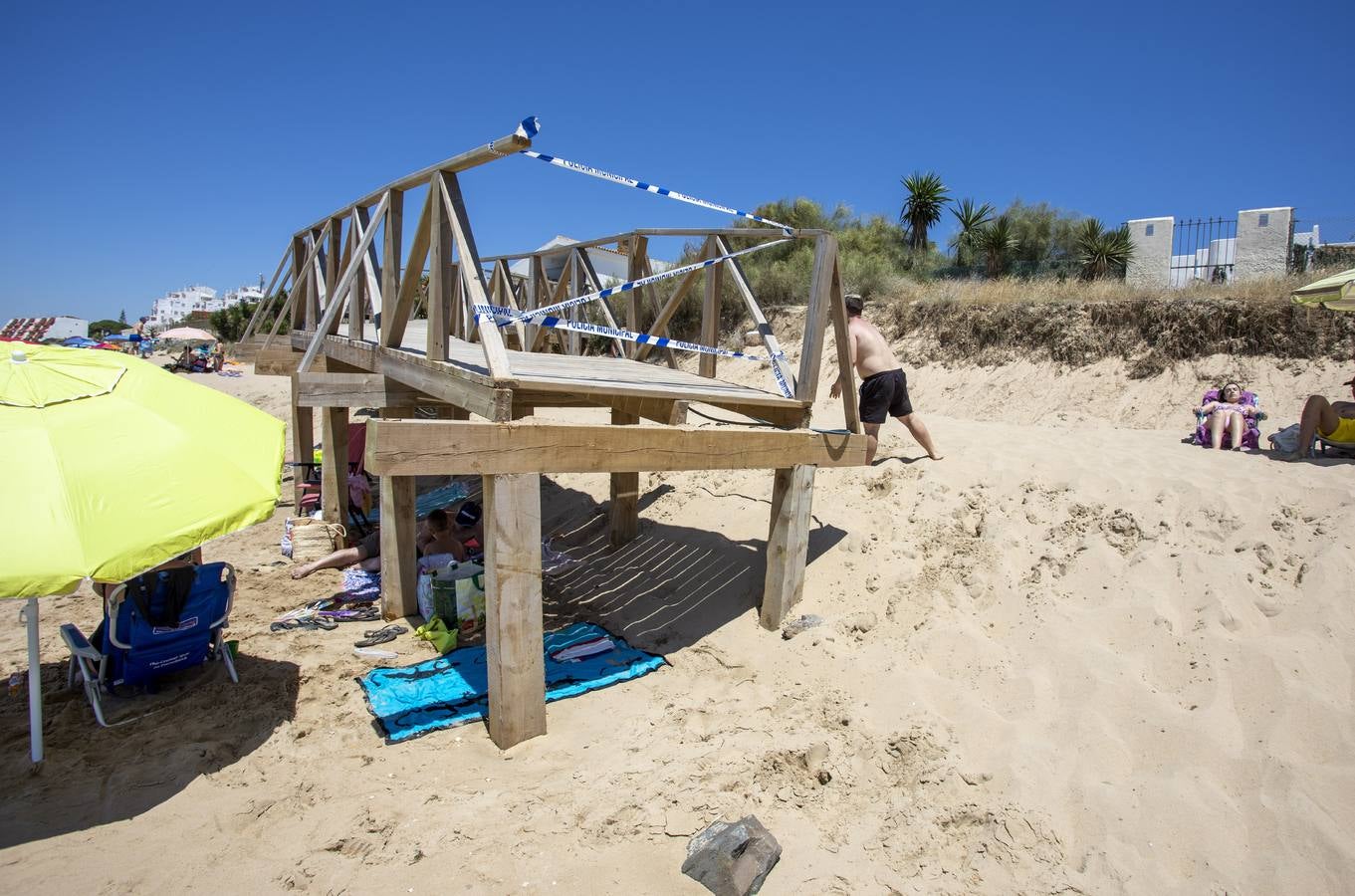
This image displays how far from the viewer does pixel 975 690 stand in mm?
3680

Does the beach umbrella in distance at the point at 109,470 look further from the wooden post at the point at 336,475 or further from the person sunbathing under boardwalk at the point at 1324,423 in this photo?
the person sunbathing under boardwalk at the point at 1324,423

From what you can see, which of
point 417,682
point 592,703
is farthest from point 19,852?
point 592,703

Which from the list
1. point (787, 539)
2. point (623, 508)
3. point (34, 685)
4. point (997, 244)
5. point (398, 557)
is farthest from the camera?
point (997, 244)

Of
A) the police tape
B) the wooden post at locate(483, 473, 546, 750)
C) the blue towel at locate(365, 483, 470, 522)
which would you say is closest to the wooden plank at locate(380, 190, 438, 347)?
the police tape

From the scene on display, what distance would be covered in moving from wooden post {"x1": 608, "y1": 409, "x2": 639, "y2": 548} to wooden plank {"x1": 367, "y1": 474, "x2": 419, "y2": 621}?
6.04 feet

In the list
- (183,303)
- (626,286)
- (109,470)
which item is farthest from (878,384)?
(183,303)

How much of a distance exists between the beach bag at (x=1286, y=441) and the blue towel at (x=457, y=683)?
4876 mm

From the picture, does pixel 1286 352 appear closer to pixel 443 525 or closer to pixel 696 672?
pixel 696 672

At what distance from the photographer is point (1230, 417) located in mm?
5762

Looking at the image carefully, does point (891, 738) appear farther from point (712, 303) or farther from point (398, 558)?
point (398, 558)

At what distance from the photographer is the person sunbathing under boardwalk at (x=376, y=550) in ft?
19.9

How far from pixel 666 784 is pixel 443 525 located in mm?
3566

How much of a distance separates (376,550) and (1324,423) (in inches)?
299

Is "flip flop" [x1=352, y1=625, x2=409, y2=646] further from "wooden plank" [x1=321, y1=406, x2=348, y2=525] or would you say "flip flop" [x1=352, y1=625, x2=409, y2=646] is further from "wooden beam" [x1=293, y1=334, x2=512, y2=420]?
"wooden plank" [x1=321, y1=406, x2=348, y2=525]
